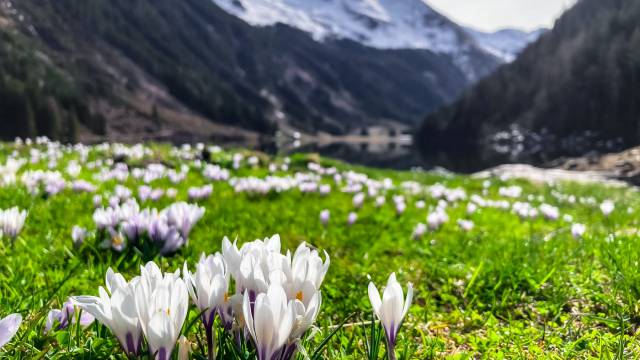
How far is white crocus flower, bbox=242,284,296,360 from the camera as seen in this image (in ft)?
5.30

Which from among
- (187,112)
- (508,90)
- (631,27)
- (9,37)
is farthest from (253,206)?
(187,112)

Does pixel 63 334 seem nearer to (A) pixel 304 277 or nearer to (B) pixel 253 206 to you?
(A) pixel 304 277

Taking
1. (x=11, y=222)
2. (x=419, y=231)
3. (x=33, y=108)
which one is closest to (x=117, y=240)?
(x=11, y=222)

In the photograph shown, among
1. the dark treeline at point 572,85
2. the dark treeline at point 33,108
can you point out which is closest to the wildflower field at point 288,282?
→ the dark treeline at point 33,108

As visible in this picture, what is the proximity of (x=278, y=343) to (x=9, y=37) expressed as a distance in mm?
157426

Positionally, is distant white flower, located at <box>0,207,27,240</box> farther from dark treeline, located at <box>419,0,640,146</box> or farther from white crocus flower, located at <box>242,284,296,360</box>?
dark treeline, located at <box>419,0,640,146</box>

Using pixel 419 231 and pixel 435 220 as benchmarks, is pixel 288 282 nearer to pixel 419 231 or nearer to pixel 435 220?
pixel 419 231

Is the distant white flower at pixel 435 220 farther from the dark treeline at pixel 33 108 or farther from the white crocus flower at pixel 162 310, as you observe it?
the dark treeline at pixel 33 108

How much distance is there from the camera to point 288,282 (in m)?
1.94

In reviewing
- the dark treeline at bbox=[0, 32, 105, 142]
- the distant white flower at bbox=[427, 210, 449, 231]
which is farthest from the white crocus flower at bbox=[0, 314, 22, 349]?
the dark treeline at bbox=[0, 32, 105, 142]

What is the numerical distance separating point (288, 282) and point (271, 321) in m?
0.31

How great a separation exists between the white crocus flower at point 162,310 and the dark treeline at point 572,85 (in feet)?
341

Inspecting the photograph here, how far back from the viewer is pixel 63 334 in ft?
7.46

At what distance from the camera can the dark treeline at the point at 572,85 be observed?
94562 mm
